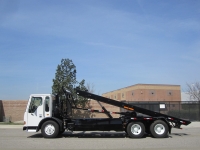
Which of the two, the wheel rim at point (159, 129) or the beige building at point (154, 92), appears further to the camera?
the beige building at point (154, 92)

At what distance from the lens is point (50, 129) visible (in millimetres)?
15547

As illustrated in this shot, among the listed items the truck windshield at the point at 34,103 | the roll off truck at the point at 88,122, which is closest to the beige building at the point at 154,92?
the roll off truck at the point at 88,122

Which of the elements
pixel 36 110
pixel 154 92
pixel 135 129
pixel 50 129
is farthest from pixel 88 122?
pixel 154 92

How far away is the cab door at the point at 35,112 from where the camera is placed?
1567 cm

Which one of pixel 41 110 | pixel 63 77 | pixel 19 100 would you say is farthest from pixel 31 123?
pixel 19 100

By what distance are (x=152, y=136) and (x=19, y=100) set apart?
80.2ft

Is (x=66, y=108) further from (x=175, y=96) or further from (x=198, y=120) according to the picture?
(x=175, y=96)

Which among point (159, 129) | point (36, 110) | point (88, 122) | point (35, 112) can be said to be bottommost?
point (159, 129)

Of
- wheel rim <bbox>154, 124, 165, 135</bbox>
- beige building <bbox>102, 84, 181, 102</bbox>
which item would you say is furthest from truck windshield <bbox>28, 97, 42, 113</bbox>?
beige building <bbox>102, 84, 181, 102</bbox>

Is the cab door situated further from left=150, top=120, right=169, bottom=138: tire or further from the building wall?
the building wall

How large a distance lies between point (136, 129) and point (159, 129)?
134cm

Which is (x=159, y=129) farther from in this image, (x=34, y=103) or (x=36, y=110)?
(x=34, y=103)

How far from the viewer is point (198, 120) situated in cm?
3331

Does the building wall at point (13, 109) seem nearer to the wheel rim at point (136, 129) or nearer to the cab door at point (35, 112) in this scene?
the cab door at point (35, 112)
